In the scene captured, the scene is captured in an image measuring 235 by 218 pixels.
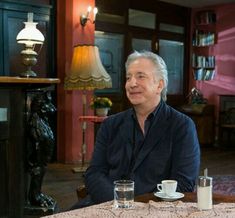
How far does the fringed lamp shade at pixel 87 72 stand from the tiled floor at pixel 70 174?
110 cm

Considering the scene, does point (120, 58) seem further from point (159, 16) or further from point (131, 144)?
point (131, 144)

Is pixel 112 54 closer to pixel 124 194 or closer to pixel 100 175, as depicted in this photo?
pixel 100 175

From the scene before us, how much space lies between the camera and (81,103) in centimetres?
608

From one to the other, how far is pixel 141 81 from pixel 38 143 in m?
1.64

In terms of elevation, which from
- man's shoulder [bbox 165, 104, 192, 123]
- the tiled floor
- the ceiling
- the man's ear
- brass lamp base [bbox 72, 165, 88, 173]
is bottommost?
the tiled floor

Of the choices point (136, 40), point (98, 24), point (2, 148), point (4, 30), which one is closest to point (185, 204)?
point (2, 148)

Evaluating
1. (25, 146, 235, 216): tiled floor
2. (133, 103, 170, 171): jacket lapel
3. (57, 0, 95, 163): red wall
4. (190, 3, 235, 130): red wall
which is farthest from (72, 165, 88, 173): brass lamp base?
(190, 3, 235, 130): red wall

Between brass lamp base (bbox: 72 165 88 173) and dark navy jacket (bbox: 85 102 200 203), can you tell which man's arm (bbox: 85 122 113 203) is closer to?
dark navy jacket (bbox: 85 102 200 203)

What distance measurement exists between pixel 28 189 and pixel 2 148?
2.39ft

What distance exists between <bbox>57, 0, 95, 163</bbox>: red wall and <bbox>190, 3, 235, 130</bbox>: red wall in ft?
10.4

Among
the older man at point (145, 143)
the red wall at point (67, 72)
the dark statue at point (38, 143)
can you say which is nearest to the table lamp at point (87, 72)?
the red wall at point (67, 72)

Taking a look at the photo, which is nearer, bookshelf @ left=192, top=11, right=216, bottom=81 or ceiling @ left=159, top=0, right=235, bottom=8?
ceiling @ left=159, top=0, right=235, bottom=8

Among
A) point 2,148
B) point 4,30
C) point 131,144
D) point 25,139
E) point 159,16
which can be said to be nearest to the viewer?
point 131,144

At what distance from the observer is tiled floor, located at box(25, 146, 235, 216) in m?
4.29
